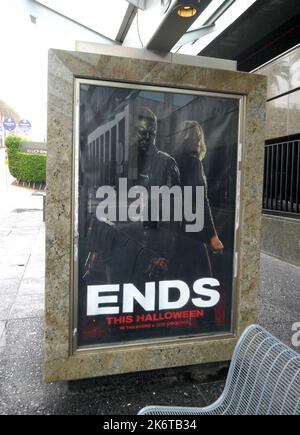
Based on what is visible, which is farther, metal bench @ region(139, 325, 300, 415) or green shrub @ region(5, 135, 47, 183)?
green shrub @ region(5, 135, 47, 183)

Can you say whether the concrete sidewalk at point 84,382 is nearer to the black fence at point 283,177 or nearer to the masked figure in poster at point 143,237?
the masked figure in poster at point 143,237

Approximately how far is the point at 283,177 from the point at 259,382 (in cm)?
659

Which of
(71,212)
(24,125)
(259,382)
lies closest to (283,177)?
(71,212)

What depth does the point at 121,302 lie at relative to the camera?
9.20 ft

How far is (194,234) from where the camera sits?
2963 mm

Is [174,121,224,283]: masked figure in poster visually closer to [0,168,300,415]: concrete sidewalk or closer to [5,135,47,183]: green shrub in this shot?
[0,168,300,415]: concrete sidewalk

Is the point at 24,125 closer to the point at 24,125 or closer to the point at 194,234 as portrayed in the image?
the point at 24,125

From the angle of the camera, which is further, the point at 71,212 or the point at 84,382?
the point at 84,382

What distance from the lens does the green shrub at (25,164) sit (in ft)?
110

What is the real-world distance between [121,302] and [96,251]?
0.45 meters

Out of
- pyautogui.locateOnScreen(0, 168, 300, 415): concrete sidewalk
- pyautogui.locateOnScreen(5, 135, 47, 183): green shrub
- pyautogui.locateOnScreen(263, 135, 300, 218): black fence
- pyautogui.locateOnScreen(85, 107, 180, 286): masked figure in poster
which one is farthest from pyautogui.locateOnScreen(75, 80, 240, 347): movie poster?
pyautogui.locateOnScreen(5, 135, 47, 183): green shrub

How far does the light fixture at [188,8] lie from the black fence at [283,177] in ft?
17.0

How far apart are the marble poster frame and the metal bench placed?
0.98 meters

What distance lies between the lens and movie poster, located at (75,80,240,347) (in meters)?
2.67
